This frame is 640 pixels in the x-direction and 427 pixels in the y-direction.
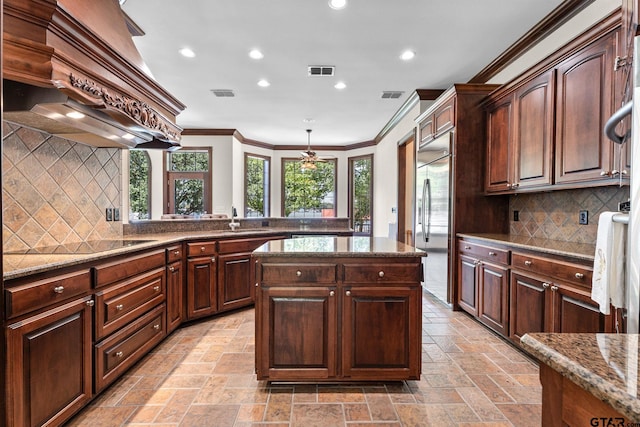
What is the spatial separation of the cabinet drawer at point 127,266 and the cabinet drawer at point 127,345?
35cm

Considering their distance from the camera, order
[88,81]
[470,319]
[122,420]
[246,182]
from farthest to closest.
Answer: [246,182] → [470,319] → [122,420] → [88,81]

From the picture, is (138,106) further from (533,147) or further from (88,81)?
(533,147)

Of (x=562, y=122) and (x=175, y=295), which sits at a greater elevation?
(x=562, y=122)

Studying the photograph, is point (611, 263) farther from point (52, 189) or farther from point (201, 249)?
point (52, 189)

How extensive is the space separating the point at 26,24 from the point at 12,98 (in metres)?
0.43

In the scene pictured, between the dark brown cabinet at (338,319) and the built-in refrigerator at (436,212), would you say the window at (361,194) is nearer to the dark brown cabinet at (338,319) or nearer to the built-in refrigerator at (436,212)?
the built-in refrigerator at (436,212)

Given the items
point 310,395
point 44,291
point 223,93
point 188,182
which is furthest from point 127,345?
point 188,182

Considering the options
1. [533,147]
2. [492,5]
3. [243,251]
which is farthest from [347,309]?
[492,5]

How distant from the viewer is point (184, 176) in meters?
7.51

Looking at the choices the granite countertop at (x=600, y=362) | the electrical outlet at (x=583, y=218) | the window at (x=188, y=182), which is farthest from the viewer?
the window at (x=188, y=182)

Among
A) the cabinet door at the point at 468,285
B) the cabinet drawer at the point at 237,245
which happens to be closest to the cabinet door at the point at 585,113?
the cabinet door at the point at 468,285

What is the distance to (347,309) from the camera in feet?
6.82

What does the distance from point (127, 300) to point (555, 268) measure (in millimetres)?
2933

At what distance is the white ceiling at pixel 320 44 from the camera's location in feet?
9.14
